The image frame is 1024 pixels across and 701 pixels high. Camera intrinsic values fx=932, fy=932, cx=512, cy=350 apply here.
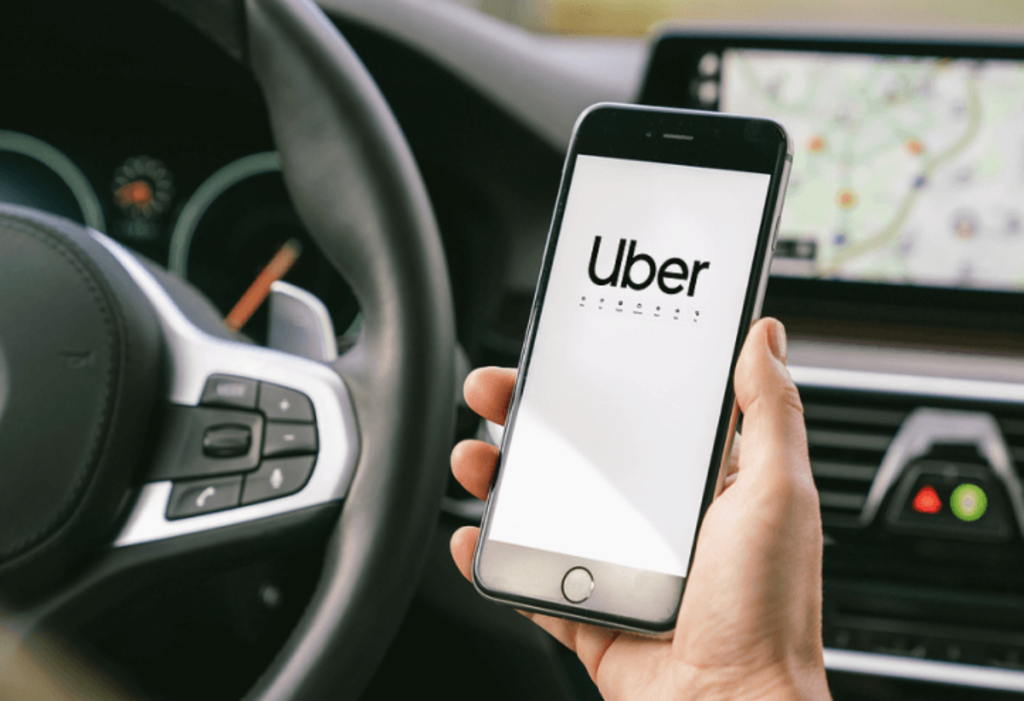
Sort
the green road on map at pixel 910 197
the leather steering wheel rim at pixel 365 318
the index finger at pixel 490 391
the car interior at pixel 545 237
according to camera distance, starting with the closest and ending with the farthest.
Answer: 1. the leather steering wheel rim at pixel 365 318
2. the index finger at pixel 490 391
3. the car interior at pixel 545 237
4. the green road on map at pixel 910 197

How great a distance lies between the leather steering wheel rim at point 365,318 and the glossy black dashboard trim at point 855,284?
21.5 inches

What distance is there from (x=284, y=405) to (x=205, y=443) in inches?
2.2

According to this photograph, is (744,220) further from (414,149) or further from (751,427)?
(414,149)

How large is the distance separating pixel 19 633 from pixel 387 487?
24cm

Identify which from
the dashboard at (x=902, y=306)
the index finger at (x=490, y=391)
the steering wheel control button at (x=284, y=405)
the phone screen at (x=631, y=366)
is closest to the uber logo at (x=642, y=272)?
the phone screen at (x=631, y=366)

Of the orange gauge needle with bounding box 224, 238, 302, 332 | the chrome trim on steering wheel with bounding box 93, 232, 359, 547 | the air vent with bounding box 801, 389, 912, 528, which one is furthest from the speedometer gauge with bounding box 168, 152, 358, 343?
the air vent with bounding box 801, 389, 912, 528

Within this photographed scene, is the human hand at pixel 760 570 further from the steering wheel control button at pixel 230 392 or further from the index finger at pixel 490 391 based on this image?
the steering wheel control button at pixel 230 392

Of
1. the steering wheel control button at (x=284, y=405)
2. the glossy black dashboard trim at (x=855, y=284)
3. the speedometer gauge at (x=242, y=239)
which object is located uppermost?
the glossy black dashboard trim at (x=855, y=284)

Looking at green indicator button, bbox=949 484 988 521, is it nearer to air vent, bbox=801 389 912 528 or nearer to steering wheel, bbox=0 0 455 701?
air vent, bbox=801 389 912 528

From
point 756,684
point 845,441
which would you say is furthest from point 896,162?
point 756,684

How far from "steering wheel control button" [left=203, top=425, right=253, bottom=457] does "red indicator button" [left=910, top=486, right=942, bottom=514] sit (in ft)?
2.48

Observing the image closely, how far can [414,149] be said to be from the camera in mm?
1117

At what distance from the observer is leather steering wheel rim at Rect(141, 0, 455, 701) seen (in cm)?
56

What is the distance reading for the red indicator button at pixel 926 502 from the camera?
1030 millimetres
